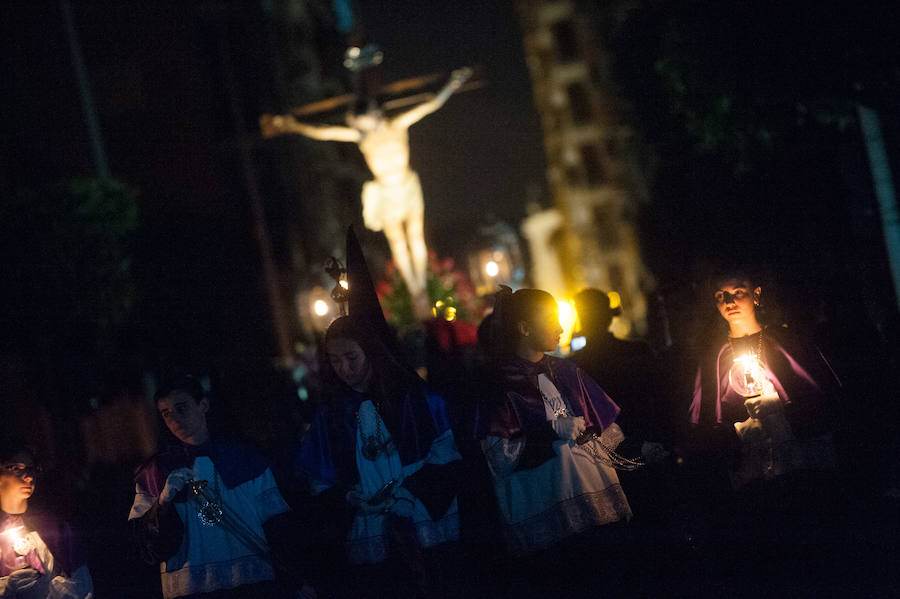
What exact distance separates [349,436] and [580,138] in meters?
36.9

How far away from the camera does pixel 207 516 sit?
4145 millimetres

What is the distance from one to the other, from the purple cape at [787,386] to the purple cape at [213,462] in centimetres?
234

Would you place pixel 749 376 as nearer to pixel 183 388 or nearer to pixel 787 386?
pixel 787 386

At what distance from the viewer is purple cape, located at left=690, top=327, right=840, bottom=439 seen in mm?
4633

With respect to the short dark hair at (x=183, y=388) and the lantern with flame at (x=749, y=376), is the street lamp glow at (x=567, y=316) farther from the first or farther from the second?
the short dark hair at (x=183, y=388)

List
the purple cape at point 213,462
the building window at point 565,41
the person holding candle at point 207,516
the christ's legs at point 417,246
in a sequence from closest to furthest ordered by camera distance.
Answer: the person holding candle at point 207,516, the purple cape at point 213,462, the christ's legs at point 417,246, the building window at point 565,41

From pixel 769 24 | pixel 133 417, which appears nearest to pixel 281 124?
pixel 133 417

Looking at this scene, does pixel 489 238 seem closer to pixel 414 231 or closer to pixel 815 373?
pixel 414 231

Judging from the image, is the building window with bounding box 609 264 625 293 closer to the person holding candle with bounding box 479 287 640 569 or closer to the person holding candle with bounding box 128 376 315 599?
the person holding candle with bounding box 479 287 640 569

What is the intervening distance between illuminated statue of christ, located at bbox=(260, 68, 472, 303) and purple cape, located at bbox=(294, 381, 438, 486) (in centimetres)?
1079

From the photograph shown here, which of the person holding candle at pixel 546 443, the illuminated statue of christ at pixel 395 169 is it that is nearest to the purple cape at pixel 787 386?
the person holding candle at pixel 546 443

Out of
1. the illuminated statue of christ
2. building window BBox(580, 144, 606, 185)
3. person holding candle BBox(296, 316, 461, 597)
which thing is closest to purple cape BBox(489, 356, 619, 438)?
person holding candle BBox(296, 316, 461, 597)

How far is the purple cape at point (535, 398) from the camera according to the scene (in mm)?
4254

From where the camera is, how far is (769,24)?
8.88 meters
